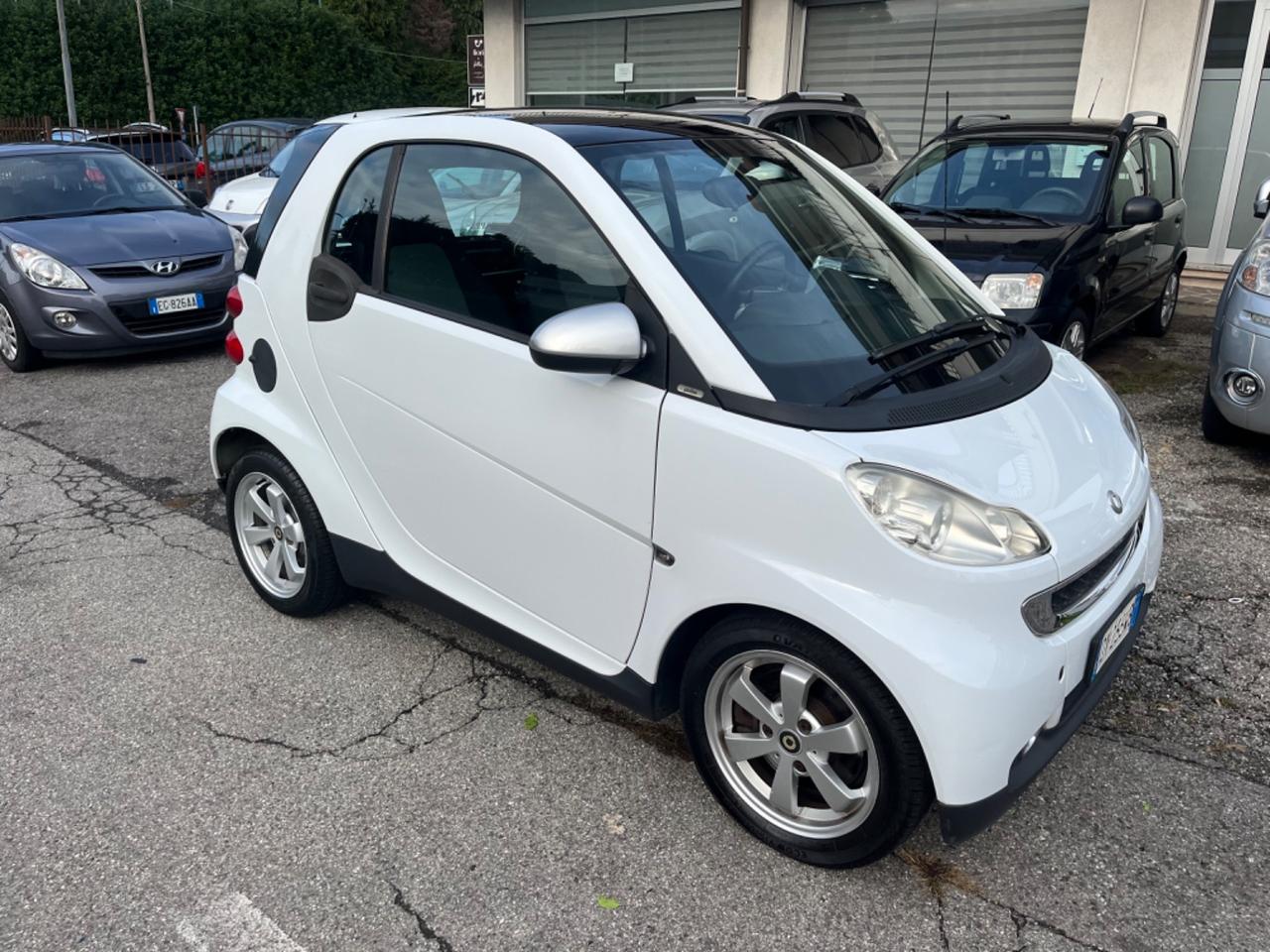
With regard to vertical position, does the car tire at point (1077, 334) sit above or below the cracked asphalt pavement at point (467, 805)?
above

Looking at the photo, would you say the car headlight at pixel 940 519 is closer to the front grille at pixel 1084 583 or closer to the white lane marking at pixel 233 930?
the front grille at pixel 1084 583

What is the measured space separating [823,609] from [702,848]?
80cm

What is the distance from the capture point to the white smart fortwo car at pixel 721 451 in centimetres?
223

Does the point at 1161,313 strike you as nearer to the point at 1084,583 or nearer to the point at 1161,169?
the point at 1161,169

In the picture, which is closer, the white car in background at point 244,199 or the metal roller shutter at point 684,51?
the white car in background at point 244,199

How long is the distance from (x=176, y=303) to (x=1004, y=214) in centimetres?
562

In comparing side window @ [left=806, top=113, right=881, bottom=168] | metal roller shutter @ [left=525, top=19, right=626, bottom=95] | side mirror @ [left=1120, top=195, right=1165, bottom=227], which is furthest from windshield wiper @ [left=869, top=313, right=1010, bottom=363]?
metal roller shutter @ [left=525, top=19, right=626, bottom=95]

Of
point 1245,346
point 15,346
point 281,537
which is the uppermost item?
point 1245,346

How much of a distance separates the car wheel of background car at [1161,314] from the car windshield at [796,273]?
18.9 feet

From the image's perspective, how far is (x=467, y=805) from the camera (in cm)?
279

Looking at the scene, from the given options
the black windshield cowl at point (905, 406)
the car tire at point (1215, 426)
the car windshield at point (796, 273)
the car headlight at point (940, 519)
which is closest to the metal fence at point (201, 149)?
the car tire at point (1215, 426)

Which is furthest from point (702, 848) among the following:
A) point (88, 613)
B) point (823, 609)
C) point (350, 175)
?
point (88, 613)

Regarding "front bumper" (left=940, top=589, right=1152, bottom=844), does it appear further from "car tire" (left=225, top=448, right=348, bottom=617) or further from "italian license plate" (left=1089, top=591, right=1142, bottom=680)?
"car tire" (left=225, top=448, right=348, bottom=617)

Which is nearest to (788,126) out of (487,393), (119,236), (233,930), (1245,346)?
(1245,346)
